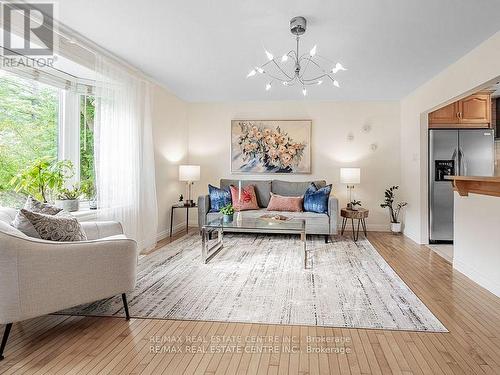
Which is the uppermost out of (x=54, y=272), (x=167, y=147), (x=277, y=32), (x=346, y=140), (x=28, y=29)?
(x=277, y=32)

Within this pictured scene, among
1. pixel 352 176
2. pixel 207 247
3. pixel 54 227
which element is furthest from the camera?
pixel 352 176

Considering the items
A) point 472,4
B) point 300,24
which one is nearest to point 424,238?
point 472,4

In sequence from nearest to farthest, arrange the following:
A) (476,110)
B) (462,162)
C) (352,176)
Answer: (462,162) < (476,110) < (352,176)

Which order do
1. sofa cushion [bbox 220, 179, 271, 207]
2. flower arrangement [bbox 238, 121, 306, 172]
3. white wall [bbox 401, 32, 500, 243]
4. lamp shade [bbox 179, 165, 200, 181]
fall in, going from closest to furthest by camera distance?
white wall [bbox 401, 32, 500, 243] → lamp shade [bbox 179, 165, 200, 181] → sofa cushion [bbox 220, 179, 271, 207] → flower arrangement [bbox 238, 121, 306, 172]

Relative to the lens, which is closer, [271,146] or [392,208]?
[392,208]

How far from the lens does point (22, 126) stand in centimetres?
339

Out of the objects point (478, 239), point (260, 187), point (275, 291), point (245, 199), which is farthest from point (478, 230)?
point (260, 187)

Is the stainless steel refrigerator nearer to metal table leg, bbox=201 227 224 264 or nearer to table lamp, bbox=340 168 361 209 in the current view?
table lamp, bbox=340 168 361 209

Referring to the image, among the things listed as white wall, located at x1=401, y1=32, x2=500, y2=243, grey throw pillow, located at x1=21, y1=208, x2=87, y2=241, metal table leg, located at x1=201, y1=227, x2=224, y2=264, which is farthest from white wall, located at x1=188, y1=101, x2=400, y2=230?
grey throw pillow, located at x1=21, y1=208, x2=87, y2=241

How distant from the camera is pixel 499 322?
2477 millimetres

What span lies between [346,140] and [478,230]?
3251 mm

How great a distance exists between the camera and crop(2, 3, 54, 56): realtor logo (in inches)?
108

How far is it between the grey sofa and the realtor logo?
309 cm

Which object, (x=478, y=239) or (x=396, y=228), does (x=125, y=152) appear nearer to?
(x=478, y=239)
